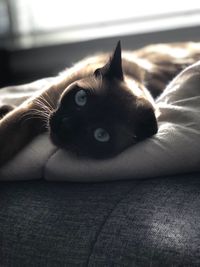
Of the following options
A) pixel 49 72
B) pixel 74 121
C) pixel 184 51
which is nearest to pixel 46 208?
pixel 74 121

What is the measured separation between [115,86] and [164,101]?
0.47 feet

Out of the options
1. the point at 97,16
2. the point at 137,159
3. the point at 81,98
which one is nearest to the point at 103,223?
the point at 137,159

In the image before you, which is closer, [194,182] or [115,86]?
[194,182]

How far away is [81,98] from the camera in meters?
1.10

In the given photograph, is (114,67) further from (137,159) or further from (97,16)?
(97,16)

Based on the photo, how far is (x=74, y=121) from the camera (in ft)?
3.54

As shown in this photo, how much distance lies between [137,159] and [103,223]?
Result: 0.17 meters

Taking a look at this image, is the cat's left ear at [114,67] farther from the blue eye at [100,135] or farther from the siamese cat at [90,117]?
the blue eye at [100,135]

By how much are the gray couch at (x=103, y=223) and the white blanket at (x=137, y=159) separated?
0.08 feet

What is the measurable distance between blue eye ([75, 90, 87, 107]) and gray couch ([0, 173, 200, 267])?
0.59 feet

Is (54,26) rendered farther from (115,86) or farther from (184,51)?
(115,86)

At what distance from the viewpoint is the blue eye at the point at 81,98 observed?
110 cm

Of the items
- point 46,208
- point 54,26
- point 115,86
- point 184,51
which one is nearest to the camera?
point 46,208

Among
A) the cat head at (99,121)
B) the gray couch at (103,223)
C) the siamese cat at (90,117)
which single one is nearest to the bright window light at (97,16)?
the siamese cat at (90,117)
